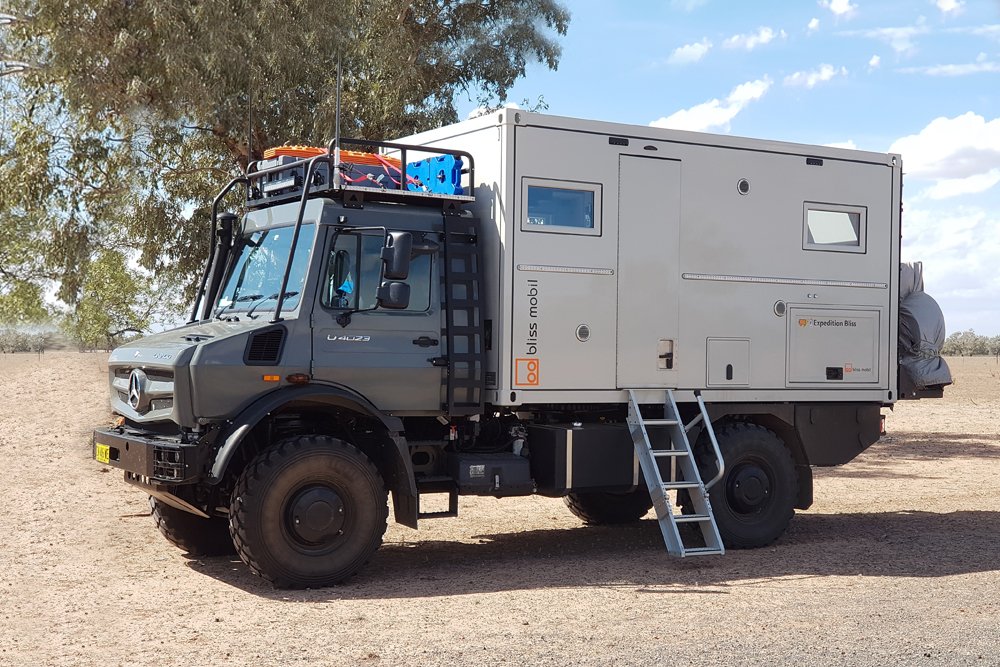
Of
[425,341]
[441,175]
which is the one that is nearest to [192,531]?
[425,341]

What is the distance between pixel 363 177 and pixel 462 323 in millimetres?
1511

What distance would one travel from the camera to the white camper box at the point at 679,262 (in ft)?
33.6

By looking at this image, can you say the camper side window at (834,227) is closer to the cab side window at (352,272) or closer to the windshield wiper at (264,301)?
the cab side window at (352,272)

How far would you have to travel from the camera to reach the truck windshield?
9.52 metres

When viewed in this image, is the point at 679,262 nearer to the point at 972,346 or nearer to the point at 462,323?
the point at 462,323

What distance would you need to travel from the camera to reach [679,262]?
11.1 m

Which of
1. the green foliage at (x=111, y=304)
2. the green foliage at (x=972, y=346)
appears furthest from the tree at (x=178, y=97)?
the green foliage at (x=972, y=346)

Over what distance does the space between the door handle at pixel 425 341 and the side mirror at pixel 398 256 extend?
2.68ft

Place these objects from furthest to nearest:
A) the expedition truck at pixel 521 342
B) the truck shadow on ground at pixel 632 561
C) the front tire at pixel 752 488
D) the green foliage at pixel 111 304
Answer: the green foliage at pixel 111 304 < the front tire at pixel 752 488 < the truck shadow on ground at pixel 632 561 < the expedition truck at pixel 521 342

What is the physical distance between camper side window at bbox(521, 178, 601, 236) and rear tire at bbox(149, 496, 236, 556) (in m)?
3.83

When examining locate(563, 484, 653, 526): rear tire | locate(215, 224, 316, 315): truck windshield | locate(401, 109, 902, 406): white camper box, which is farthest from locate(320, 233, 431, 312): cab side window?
locate(563, 484, 653, 526): rear tire

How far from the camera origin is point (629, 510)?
42.2ft

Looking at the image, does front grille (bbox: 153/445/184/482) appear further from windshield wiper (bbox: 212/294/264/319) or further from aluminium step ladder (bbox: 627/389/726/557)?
aluminium step ladder (bbox: 627/389/726/557)

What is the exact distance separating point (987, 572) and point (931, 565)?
466mm
